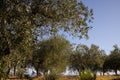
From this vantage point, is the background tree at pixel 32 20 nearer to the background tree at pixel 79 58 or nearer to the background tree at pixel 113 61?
the background tree at pixel 79 58

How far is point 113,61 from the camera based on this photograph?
93.6m

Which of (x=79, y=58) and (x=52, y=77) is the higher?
(x=79, y=58)

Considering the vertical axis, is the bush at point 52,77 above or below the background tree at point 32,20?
below

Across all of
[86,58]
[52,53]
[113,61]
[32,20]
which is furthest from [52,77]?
[113,61]

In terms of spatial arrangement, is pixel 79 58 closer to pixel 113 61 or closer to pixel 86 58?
pixel 86 58

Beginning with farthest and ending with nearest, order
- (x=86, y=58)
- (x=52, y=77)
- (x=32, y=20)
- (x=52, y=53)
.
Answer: (x=86, y=58)
(x=52, y=53)
(x=52, y=77)
(x=32, y=20)

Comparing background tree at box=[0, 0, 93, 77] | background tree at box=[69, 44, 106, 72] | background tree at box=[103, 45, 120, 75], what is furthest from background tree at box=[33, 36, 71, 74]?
background tree at box=[0, 0, 93, 77]

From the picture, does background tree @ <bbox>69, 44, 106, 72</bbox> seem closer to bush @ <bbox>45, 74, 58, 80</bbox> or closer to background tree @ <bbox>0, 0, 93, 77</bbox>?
bush @ <bbox>45, 74, 58, 80</bbox>

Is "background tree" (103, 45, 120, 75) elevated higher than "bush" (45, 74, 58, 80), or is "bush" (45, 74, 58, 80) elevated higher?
"background tree" (103, 45, 120, 75)

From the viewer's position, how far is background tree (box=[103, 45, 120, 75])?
304 ft

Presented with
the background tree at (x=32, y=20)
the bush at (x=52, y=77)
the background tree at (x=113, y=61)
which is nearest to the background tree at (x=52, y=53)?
the background tree at (x=113, y=61)

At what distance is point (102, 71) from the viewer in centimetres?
10094

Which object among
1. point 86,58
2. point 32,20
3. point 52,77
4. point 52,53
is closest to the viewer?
point 32,20

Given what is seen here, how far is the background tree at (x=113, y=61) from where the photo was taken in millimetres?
92719
